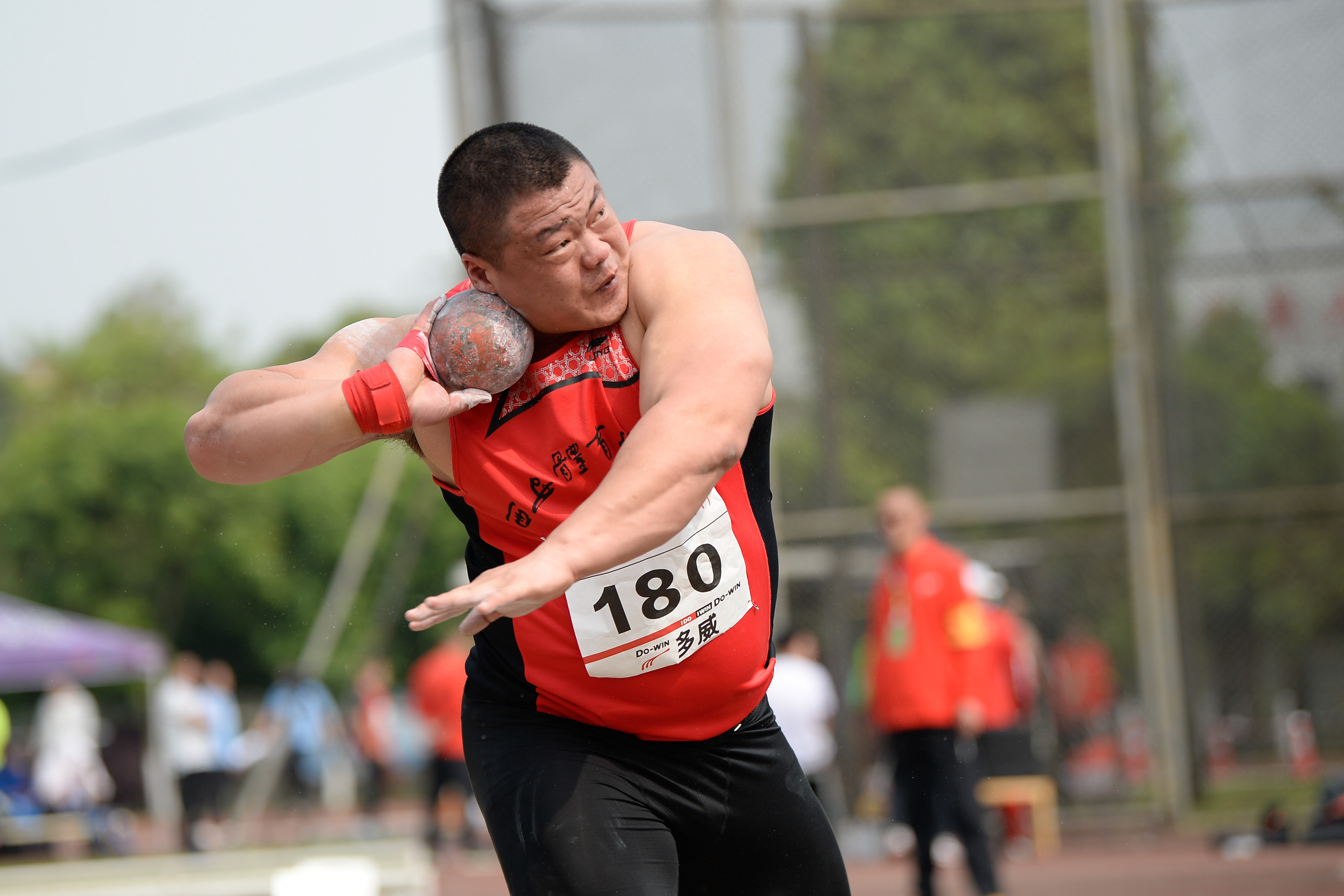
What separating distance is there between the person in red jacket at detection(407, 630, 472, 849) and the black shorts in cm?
987

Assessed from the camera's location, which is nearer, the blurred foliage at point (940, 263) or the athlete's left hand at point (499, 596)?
the athlete's left hand at point (499, 596)

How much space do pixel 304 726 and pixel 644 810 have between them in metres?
14.0

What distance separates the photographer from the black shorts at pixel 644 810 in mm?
2600

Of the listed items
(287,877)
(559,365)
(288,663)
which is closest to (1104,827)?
(287,877)

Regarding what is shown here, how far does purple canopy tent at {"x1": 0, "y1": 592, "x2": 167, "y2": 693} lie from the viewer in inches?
661

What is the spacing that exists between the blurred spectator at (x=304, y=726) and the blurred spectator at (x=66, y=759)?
2.07 metres

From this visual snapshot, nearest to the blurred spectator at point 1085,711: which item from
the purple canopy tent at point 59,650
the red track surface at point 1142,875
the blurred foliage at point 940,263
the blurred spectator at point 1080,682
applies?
the blurred spectator at point 1080,682

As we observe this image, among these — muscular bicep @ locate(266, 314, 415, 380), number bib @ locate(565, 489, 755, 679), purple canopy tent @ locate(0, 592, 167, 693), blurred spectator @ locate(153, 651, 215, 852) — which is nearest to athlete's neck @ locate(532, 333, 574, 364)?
muscular bicep @ locate(266, 314, 415, 380)

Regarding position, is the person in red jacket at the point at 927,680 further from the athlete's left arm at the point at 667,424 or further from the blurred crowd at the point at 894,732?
the athlete's left arm at the point at 667,424

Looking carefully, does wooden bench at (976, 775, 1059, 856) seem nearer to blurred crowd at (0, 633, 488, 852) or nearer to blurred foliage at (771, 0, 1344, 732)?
blurred foliage at (771, 0, 1344, 732)

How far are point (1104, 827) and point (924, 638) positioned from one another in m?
3.52

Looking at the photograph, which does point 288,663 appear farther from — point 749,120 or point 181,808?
point 749,120

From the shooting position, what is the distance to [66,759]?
52.5 ft

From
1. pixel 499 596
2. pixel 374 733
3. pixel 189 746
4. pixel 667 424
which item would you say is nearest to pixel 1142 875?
pixel 667 424
